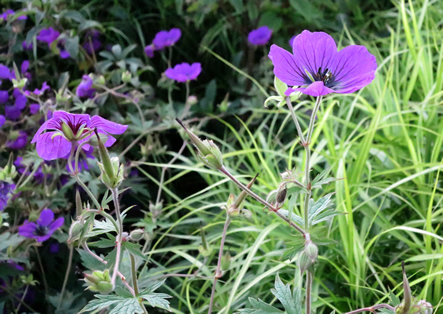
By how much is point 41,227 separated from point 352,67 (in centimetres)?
77

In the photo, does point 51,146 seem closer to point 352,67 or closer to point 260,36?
point 352,67

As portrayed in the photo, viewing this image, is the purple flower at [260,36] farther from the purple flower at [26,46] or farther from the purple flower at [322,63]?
the purple flower at [322,63]

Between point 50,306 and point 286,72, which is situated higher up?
point 286,72

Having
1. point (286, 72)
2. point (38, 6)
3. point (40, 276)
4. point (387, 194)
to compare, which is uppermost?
point (286, 72)

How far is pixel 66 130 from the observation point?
→ 0.51 meters

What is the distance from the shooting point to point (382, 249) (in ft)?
3.40

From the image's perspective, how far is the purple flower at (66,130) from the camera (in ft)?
1.68

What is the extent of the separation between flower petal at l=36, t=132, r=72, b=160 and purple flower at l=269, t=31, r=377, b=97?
280 mm

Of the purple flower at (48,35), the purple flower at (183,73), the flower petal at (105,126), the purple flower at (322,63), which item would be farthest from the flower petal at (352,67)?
the purple flower at (48,35)

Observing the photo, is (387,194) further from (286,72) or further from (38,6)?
(38,6)

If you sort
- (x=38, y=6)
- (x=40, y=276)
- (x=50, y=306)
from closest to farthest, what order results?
(x=50, y=306) < (x=40, y=276) < (x=38, y=6)

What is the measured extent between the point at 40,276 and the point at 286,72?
3.32ft

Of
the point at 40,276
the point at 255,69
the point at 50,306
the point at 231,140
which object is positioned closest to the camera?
the point at 50,306

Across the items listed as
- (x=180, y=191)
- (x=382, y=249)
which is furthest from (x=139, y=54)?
(x=382, y=249)
